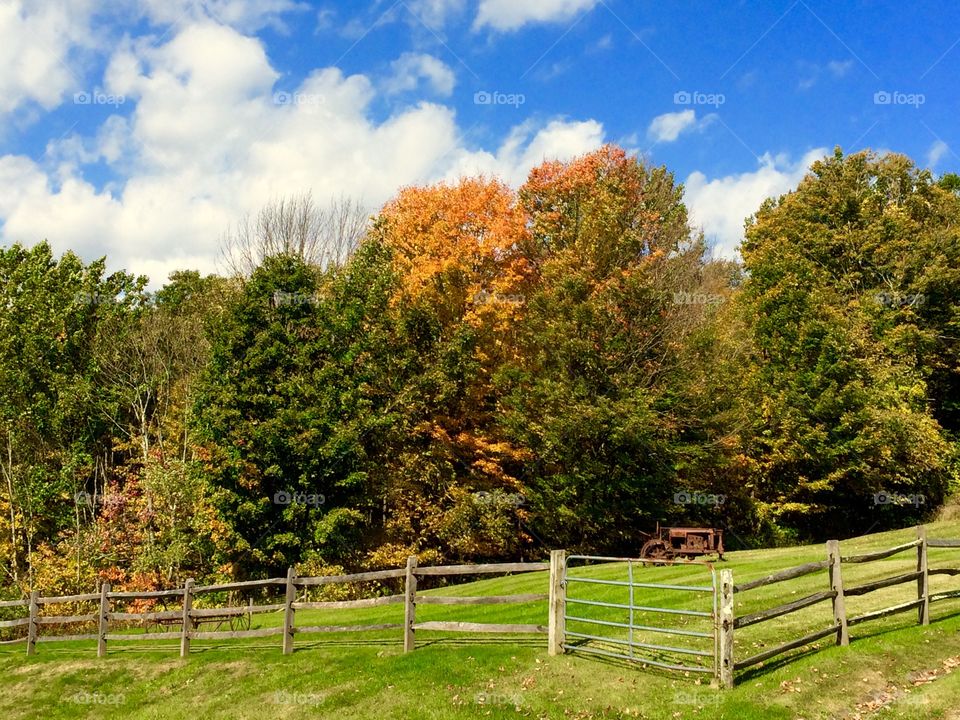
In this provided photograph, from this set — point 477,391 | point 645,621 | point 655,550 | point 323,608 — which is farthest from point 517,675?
point 477,391

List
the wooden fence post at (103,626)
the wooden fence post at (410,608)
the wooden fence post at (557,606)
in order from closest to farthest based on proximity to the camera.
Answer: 1. the wooden fence post at (557,606)
2. the wooden fence post at (410,608)
3. the wooden fence post at (103,626)

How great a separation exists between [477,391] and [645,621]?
872 inches

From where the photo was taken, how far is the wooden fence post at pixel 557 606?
43.7 ft

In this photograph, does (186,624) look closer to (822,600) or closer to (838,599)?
(822,600)

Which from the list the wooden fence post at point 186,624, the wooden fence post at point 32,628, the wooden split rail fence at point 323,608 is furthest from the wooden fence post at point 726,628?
the wooden fence post at point 32,628

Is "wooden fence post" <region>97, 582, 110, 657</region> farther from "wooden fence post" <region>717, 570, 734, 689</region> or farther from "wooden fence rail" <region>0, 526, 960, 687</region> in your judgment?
"wooden fence post" <region>717, 570, 734, 689</region>

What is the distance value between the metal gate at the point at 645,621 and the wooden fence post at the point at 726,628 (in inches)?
5.7

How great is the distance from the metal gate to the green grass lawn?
10 cm

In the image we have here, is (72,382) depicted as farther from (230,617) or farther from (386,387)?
(230,617)

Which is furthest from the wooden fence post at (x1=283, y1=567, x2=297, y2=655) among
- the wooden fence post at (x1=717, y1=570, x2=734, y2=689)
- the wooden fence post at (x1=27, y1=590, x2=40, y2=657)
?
the wooden fence post at (x1=717, y1=570, x2=734, y2=689)

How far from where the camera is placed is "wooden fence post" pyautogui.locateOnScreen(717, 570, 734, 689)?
11.0 meters

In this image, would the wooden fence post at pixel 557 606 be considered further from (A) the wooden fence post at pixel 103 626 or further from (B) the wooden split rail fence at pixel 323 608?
(A) the wooden fence post at pixel 103 626

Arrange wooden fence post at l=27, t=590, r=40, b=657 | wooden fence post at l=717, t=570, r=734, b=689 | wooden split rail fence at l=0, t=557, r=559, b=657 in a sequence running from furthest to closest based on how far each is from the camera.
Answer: wooden fence post at l=27, t=590, r=40, b=657 → wooden split rail fence at l=0, t=557, r=559, b=657 → wooden fence post at l=717, t=570, r=734, b=689

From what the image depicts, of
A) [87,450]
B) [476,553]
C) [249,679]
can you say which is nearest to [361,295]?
[476,553]
